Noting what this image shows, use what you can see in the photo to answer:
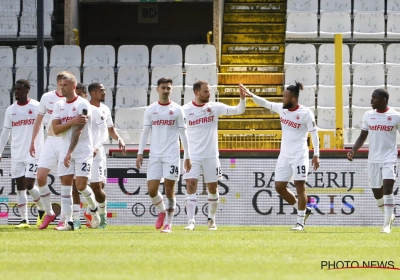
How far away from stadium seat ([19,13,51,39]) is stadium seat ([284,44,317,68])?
234 inches

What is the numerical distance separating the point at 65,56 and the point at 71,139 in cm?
1018

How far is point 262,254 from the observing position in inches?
368

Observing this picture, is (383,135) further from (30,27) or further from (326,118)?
(30,27)

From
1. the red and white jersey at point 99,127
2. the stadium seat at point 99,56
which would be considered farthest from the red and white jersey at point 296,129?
the stadium seat at point 99,56

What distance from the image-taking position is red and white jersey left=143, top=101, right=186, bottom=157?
1308cm

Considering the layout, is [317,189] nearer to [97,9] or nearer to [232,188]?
[232,188]

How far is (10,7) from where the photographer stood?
2402 cm

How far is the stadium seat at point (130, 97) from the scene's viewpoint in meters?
21.0

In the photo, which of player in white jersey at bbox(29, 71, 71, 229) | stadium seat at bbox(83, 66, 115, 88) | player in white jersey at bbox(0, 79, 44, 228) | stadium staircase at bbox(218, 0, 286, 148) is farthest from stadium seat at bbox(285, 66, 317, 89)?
player in white jersey at bbox(29, 71, 71, 229)

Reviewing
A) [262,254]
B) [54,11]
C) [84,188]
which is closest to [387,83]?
[54,11]

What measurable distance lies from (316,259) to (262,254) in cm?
66

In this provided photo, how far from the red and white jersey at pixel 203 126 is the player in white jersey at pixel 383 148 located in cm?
215

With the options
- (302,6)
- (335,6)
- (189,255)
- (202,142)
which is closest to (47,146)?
(202,142)

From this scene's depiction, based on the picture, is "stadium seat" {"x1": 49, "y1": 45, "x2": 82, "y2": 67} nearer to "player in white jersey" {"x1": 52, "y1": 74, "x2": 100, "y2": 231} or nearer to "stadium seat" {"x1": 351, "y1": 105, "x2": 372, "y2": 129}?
"stadium seat" {"x1": 351, "y1": 105, "x2": 372, "y2": 129}
